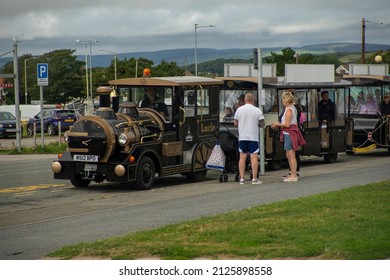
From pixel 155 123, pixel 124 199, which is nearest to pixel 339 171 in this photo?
pixel 155 123

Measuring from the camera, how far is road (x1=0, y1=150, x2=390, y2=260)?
39.4 feet

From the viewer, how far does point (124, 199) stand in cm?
1677

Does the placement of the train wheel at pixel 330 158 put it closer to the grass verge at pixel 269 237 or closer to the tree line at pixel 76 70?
the grass verge at pixel 269 237

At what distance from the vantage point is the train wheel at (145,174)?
18.1 meters

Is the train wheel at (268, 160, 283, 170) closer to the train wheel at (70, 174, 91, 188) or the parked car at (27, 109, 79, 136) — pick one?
the train wheel at (70, 174, 91, 188)

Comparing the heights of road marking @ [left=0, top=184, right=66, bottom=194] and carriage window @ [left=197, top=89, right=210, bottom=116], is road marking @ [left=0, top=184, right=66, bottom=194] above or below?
below

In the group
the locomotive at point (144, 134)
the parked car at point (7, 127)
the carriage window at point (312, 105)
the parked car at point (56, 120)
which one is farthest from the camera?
the parked car at point (56, 120)

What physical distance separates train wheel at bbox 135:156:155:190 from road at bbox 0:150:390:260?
189mm

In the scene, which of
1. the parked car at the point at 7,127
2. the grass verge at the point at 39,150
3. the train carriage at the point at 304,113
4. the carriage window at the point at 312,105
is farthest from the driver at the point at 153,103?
the parked car at the point at 7,127

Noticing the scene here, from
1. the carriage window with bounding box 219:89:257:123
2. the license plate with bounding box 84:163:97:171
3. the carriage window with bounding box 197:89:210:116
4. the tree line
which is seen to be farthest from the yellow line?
the tree line

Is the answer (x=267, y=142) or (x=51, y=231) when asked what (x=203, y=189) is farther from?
(x=51, y=231)

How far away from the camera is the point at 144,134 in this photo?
1848 centimetres

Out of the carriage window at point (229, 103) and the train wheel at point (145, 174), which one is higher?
the carriage window at point (229, 103)

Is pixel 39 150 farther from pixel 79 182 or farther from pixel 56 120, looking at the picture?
pixel 56 120
